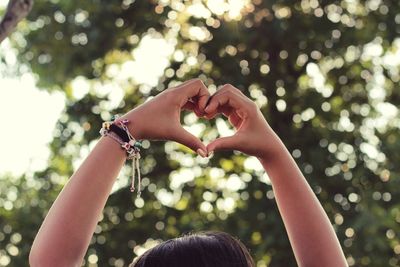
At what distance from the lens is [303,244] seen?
221 centimetres

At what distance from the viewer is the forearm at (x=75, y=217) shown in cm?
191

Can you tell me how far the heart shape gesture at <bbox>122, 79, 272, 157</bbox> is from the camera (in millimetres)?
2111

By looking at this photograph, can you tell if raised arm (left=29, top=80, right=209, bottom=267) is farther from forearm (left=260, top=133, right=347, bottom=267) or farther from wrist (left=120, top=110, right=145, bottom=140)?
forearm (left=260, top=133, right=347, bottom=267)

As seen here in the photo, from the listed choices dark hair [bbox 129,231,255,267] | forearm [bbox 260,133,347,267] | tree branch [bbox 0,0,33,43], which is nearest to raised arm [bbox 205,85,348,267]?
forearm [bbox 260,133,347,267]

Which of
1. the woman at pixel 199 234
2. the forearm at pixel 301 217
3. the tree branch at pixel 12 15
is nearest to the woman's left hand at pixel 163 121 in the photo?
the woman at pixel 199 234

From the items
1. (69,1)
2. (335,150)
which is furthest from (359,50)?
(69,1)

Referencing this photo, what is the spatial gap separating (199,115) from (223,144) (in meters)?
0.12

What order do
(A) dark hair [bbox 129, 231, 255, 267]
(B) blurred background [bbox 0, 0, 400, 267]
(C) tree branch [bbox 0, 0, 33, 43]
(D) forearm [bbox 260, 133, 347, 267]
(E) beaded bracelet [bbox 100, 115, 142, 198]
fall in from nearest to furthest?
(A) dark hair [bbox 129, 231, 255, 267], (E) beaded bracelet [bbox 100, 115, 142, 198], (D) forearm [bbox 260, 133, 347, 267], (C) tree branch [bbox 0, 0, 33, 43], (B) blurred background [bbox 0, 0, 400, 267]

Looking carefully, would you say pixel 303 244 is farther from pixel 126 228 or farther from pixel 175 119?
pixel 126 228

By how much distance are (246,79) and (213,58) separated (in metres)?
0.54

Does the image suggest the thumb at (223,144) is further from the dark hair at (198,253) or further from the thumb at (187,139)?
the dark hair at (198,253)

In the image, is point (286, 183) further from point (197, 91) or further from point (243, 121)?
point (197, 91)

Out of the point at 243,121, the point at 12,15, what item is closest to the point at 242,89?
the point at 12,15

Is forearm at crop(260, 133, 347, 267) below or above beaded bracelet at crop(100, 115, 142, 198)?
below
